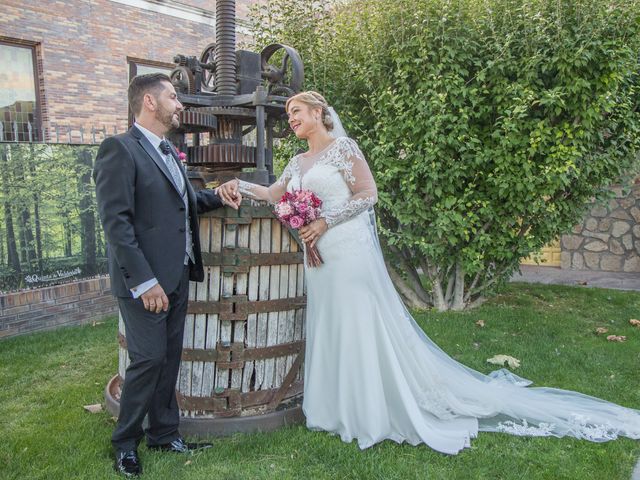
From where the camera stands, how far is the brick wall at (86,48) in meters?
12.2

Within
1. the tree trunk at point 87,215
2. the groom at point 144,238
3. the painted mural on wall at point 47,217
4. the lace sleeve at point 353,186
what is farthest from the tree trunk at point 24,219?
the lace sleeve at point 353,186

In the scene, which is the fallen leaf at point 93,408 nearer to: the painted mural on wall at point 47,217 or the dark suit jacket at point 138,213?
the dark suit jacket at point 138,213

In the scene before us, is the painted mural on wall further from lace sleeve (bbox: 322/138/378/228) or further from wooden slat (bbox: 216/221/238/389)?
lace sleeve (bbox: 322/138/378/228)

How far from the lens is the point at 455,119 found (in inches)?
251

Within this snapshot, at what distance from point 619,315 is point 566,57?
11.5 ft

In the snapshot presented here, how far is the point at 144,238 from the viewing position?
3.17 meters

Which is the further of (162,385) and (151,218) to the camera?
(162,385)

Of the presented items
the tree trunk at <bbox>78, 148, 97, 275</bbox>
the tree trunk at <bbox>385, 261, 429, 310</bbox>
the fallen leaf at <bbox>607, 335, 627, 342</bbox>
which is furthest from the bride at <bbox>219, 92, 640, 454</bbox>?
the tree trunk at <bbox>78, 148, 97, 275</bbox>

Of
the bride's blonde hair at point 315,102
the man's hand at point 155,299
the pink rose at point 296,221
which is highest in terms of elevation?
the bride's blonde hair at point 315,102

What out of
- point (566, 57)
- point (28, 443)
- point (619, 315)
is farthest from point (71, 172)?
point (619, 315)

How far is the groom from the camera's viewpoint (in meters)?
3.02

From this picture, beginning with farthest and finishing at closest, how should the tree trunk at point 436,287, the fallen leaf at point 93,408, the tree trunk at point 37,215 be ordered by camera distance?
the tree trunk at point 436,287, the tree trunk at point 37,215, the fallen leaf at point 93,408

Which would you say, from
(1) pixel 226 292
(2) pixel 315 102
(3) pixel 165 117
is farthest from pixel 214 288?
(2) pixel 315 102

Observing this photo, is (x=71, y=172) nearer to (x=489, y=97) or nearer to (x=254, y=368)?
(x=254, y=368)
